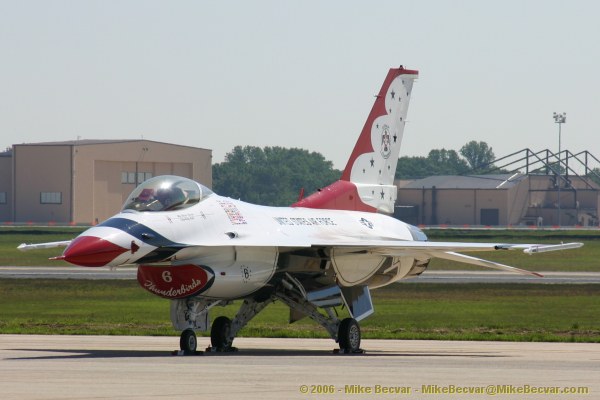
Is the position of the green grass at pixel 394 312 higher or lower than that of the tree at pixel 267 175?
lower

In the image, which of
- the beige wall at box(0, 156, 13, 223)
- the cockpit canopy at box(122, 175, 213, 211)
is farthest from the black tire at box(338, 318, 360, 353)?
the beige wall at box(0, 156, 13, 223)

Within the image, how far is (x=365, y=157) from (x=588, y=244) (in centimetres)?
6252

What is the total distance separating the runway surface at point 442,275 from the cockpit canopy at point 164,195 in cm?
2870

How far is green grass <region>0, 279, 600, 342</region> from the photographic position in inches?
1249

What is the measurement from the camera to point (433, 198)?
486 ft

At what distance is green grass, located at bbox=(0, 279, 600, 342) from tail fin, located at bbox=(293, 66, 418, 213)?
11.6ft

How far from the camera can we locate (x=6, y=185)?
401ft

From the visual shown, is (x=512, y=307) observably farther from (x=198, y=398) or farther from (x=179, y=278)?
(x=198, y=398)

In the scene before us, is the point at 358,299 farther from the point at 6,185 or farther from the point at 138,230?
the point at 6,185

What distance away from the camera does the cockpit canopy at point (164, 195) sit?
23375 millimetres

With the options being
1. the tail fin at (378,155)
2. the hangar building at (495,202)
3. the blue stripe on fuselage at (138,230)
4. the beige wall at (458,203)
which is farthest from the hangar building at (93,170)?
the blue stripe on fuselage at (138,230)

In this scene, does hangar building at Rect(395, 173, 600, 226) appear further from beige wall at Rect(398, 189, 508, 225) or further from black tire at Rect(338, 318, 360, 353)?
black tire at Rect(338, 318, 360, 353)

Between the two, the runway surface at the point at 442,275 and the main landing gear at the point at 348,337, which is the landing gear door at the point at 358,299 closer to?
the main landing gear at the point at 348,337

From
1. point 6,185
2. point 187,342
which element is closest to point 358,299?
point 187,342
